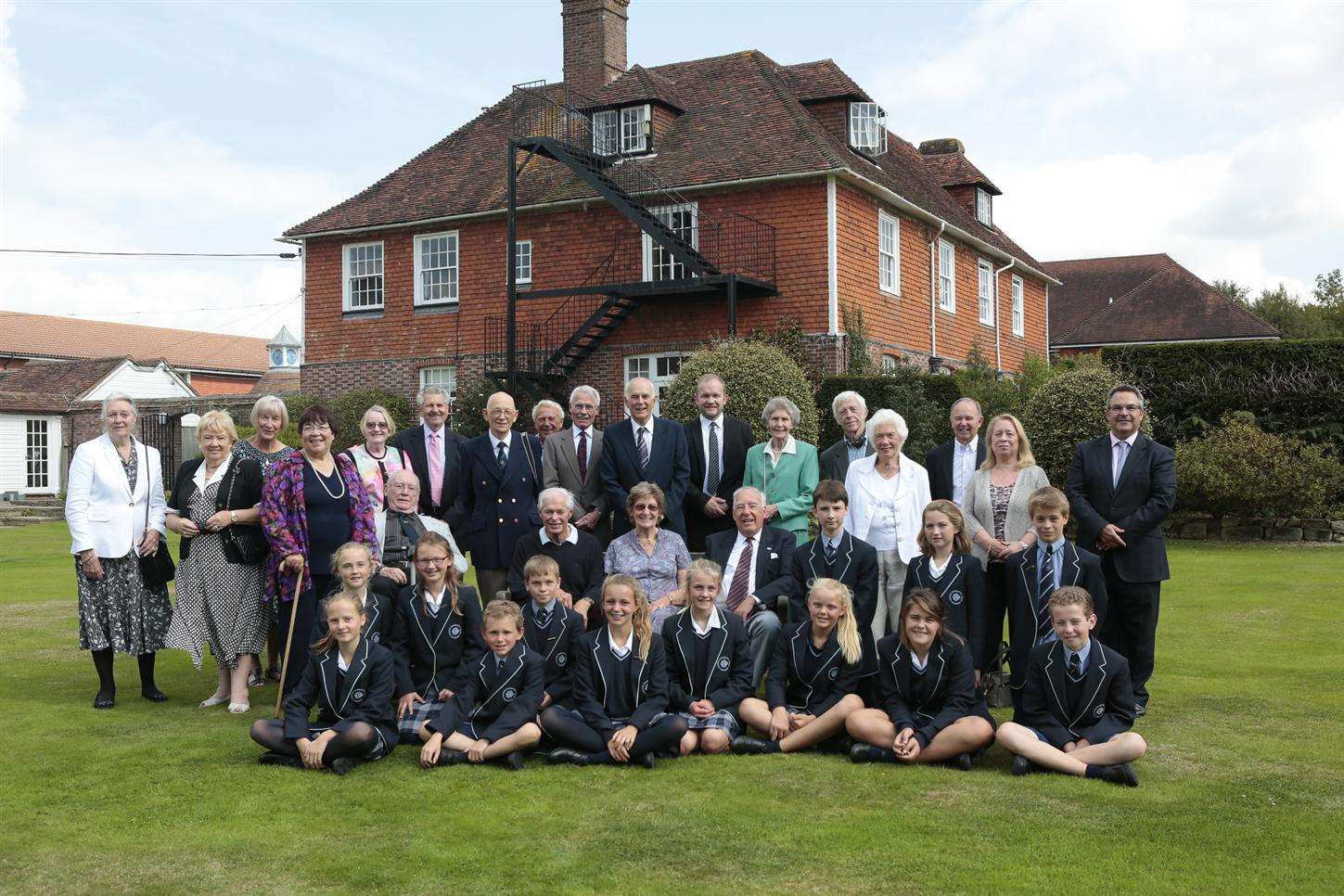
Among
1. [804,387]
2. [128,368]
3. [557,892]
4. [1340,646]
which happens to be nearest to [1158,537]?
[1340,646]

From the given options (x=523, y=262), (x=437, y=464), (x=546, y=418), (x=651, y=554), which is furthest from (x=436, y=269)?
(x=651, y=554)

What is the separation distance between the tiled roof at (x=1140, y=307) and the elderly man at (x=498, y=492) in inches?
1332

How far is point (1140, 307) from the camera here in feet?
131

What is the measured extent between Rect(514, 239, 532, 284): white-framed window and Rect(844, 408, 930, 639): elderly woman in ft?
58.4

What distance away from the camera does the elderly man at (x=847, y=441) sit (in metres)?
7.56

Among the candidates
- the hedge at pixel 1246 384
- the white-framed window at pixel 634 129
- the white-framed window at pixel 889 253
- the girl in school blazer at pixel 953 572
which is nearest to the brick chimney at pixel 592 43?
the white-framed window at pixel 634 129

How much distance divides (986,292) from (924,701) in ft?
77.9

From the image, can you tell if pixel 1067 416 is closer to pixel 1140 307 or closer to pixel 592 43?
pixel 592 43

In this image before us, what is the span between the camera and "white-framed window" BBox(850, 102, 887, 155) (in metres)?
23.2

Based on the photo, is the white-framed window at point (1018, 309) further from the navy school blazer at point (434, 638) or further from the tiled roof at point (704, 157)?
the navy school blazer at point (434, 638)

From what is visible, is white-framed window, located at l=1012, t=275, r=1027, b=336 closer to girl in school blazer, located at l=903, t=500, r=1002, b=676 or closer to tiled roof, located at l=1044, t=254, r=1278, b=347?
tiled roof, located at l=1044, t=254, r=1278, b=347

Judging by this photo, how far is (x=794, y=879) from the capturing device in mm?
4180

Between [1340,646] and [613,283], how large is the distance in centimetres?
1577

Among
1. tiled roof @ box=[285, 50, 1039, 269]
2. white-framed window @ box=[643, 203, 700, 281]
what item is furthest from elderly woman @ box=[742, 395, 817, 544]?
white-framed window @ box=[643, 203, 700, 281]
